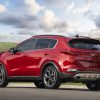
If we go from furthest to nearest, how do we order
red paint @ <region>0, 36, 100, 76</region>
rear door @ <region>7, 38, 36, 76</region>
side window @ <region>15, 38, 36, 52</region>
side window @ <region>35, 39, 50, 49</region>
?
side window @ <region>15, 38, 36, 52</region> → rear door @ <region>7, 38, 36, 76</region> → side window @ <region>35, 39, 50, 49</region> → red paint @ <region>0, 36, 100, 76</region>

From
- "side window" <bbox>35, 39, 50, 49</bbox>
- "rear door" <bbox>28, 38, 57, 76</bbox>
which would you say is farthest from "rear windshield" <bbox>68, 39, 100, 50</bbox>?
"side window" <bbox>35, 39, 50, 49</bbox>

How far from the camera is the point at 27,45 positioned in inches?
610

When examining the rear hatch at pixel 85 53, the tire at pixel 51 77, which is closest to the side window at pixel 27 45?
the tire at pixel 51 77

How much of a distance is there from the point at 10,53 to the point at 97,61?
3.19m

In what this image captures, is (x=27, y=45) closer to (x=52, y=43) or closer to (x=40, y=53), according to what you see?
(x=40, y=53)

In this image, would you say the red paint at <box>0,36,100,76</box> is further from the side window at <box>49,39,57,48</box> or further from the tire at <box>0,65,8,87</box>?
the tire at <box>0,65,8,87</box>

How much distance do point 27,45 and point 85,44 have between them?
203cm

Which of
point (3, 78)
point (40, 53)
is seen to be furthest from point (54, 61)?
point (3, 78)

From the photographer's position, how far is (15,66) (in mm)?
15594

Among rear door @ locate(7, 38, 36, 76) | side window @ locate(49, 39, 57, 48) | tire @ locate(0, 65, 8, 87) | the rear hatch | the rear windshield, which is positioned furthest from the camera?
tire @ locate(0, 65, 8, 87)

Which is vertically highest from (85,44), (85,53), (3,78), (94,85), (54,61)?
(85,44)

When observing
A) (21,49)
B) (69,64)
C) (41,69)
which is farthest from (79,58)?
(21,49)

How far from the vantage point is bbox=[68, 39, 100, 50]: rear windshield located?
47.6 ft

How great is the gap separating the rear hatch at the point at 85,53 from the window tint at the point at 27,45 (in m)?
1.41
